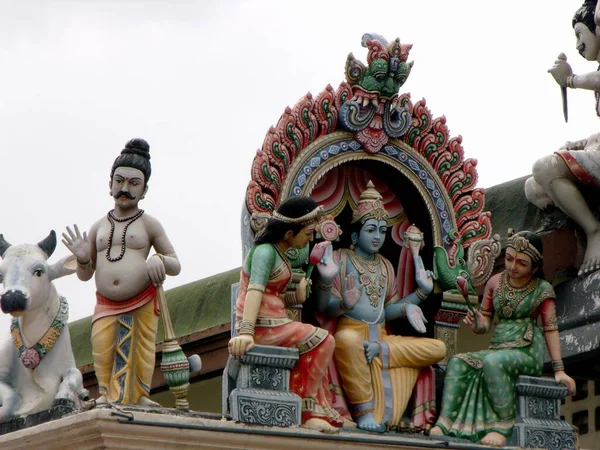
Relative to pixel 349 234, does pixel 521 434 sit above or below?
below

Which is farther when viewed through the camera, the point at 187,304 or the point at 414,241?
the point at 187,304

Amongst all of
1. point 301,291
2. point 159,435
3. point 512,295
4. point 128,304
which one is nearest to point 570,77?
point 512,295

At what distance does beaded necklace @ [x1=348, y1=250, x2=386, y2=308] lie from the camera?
12148 mm

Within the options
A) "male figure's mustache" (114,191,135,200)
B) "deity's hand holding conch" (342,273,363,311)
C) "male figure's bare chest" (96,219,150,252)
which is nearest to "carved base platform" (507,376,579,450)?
"deity's hand holding conch" (342,273,363,311)

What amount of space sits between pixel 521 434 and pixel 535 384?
0.32 m

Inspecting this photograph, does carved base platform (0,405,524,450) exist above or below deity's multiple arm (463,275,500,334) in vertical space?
below

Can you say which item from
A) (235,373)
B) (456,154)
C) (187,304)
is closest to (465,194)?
(456,154)

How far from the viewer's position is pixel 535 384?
12.3 meters

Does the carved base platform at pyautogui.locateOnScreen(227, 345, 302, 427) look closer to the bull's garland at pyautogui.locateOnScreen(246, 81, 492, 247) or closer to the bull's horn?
the bull's garland at pyautogui.locateOnScreen(246, 81, 492, 247)

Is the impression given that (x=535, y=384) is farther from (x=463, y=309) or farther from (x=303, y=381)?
(x=303, y=381)

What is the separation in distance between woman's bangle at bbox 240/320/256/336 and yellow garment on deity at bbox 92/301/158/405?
0.56 meters

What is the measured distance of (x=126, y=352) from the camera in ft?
37.8

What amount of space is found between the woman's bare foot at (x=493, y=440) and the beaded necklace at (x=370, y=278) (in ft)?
3.22

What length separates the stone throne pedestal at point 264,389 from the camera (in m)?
11.2
